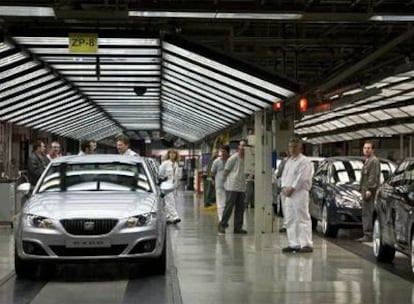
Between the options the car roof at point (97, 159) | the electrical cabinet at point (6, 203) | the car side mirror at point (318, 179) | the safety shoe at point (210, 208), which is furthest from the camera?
the safety shoe at point (210, 208)

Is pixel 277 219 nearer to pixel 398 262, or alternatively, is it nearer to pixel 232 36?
pixel 232 36

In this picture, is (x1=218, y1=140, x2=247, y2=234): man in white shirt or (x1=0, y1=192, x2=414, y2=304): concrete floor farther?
(x1=218, y1=140, x2=247, y2=234): man in white shirt

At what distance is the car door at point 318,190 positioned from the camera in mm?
16891

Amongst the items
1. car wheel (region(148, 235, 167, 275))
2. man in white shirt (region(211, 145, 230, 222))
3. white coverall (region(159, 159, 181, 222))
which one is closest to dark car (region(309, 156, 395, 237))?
man in white shirt (region(211, 145, 230, 222))

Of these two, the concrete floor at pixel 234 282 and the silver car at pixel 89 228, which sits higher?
the silver car at pixel 89 228

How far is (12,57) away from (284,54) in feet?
21.0

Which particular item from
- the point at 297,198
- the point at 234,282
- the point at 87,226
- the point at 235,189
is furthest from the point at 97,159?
the point at 235,189

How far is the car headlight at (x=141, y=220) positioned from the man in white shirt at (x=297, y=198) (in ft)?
10.7

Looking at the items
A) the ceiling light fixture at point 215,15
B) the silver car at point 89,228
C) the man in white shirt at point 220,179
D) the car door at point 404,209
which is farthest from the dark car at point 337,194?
the silver car at point 89,228

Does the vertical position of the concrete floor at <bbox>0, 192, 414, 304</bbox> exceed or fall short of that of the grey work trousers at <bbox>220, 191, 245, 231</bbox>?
it falls short

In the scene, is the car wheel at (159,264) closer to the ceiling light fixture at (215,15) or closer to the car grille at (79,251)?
the car grille at (79,251)

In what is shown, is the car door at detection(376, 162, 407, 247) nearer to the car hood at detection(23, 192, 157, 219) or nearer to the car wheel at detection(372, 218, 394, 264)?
the car wheel at detection(372, 218, 394, 264)

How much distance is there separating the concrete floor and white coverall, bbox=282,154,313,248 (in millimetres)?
410

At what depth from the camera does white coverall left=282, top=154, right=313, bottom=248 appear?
500 inches
